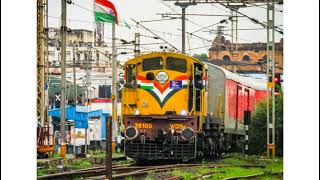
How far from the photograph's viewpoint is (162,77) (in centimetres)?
1173

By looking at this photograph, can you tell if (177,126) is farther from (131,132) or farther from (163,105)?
(131,132)

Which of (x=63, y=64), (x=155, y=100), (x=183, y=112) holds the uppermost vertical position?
(x=63, y=64)

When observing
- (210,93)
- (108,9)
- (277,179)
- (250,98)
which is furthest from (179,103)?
(277,179)

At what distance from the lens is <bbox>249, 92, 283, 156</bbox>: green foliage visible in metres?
9.45

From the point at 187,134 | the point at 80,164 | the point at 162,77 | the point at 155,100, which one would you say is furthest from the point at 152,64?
the point at 80,164

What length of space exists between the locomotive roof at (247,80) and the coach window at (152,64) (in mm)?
1017

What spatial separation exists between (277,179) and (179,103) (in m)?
2.89

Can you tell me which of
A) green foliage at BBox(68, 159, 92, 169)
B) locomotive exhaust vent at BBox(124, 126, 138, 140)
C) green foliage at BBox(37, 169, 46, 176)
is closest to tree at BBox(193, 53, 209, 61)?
locomotive exhaust vent at BBox(124, 126, 138, 140)

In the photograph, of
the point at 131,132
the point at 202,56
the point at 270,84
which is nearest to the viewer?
the point at 270,84

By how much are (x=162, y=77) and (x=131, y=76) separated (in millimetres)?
406

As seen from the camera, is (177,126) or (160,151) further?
(177,126)

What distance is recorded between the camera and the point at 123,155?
34.9ft
